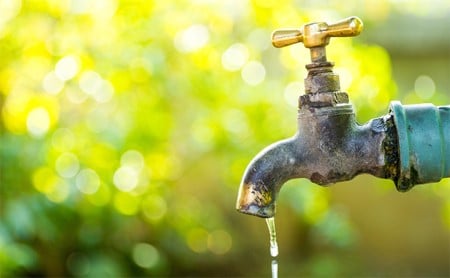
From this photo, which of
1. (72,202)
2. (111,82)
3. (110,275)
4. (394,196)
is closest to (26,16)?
(111,82)

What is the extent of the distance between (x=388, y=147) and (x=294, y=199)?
1.90m

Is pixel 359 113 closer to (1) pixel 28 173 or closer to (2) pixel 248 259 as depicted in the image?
(1) pixel 28 173

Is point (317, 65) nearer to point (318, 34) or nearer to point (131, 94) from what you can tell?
point (318, 34)

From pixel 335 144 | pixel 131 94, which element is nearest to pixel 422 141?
pixel 335 144

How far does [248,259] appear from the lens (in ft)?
15.3

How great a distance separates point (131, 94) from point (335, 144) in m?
1.92

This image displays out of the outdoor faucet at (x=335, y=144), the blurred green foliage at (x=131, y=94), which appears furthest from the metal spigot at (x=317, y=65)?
the blurred green foliage at (x=131, y=94)

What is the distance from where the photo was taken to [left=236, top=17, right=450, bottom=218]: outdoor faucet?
3.63 feet

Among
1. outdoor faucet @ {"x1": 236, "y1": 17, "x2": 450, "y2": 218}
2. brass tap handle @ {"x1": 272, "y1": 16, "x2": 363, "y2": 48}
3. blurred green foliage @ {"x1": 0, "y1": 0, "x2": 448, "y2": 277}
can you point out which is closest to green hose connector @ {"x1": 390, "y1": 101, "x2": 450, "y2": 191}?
outdoor faucet @ {"x1": 236, "y1": 17, "x2": 450, "y2": 218}

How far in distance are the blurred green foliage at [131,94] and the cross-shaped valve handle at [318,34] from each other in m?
1.60

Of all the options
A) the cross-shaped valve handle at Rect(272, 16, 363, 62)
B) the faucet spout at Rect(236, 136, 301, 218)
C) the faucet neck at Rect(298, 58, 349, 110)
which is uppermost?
the cross-shaped valve handle at Rect(272, 16, 363, 62)

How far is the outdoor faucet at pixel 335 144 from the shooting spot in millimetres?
1105

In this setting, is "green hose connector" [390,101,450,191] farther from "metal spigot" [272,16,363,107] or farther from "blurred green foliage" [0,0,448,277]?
"blurred green foliage" [0,0,448,277]

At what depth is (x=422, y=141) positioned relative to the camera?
110 centimetres
